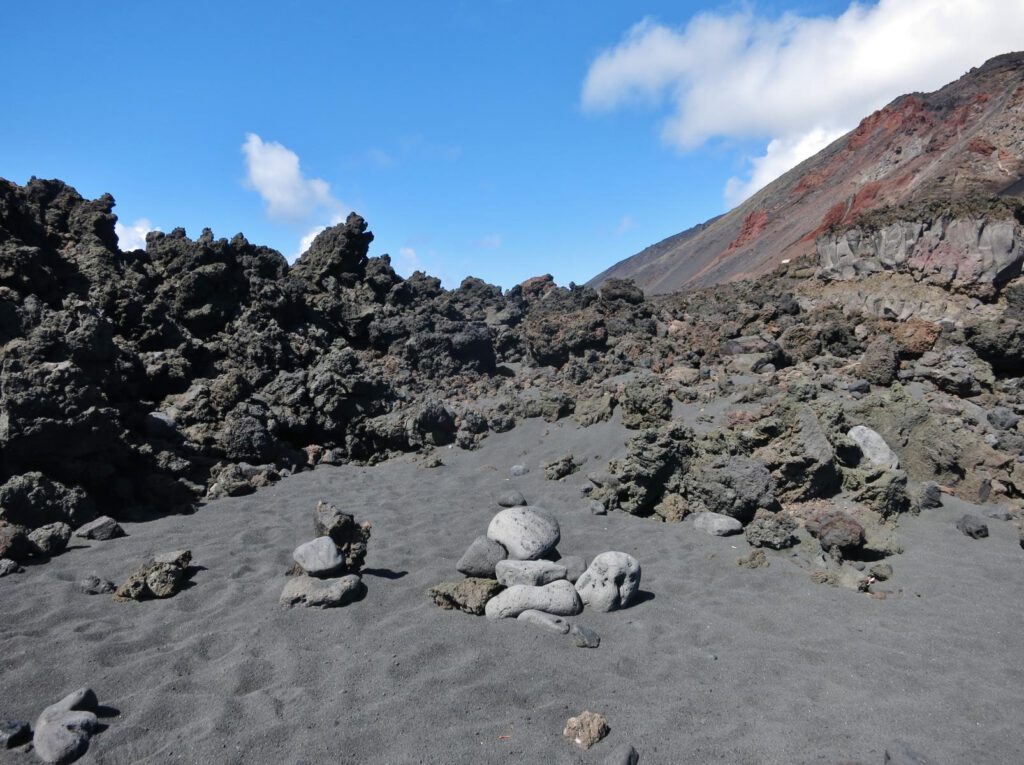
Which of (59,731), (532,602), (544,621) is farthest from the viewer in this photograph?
(532,602)

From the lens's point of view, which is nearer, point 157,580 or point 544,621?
point 544,621

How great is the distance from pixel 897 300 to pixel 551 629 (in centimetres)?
1144

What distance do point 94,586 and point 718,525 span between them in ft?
17.5


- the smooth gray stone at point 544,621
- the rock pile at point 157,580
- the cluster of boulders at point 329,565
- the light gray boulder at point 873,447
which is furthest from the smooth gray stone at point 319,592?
the light gray boulder at point 873,447

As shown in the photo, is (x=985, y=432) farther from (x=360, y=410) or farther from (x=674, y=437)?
(x=360, y=410)

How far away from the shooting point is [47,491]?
5.81m

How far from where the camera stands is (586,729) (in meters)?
3.05

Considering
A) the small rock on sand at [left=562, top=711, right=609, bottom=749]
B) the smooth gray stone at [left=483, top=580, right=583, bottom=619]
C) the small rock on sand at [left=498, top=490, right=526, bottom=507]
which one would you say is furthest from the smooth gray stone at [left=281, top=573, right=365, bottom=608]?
the small rock on sand at [left=498, top=490, right=526, bottom=507]

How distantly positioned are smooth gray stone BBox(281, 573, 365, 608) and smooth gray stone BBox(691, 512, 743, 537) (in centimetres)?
347

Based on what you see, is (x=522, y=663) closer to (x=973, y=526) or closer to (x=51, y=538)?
(x=51, y=538)

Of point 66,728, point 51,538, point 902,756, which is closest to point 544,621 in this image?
point 902,756

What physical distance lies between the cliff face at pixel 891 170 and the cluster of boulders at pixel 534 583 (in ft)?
41.4

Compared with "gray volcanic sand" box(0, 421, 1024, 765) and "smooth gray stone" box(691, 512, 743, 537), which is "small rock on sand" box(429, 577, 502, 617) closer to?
"gray volcanic sand" box(0, 421, 1024, 765)

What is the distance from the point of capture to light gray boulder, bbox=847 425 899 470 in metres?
6.64
